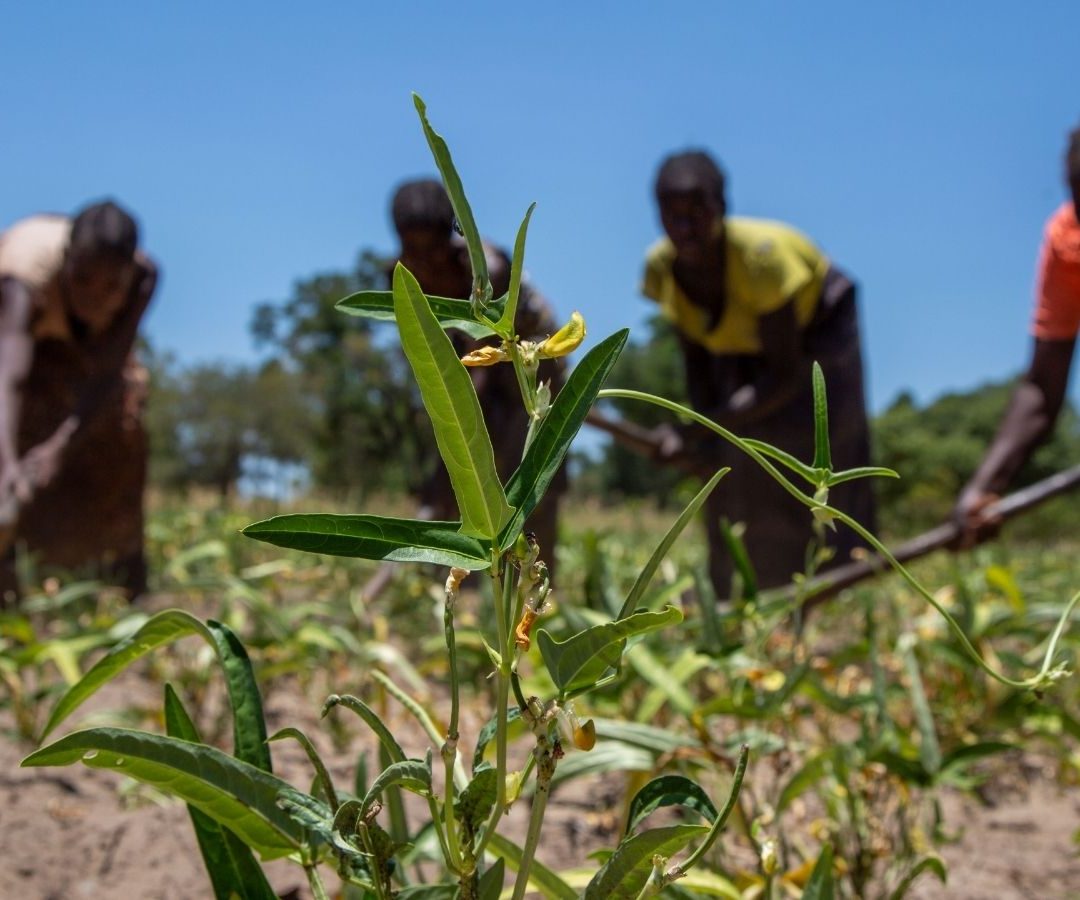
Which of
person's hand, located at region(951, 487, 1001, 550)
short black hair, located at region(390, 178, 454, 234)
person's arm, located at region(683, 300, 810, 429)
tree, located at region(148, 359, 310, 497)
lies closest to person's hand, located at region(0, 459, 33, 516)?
short black hair, located at region(390, 178, 454, 234)

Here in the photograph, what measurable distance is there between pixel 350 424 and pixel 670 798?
2361 centimetres

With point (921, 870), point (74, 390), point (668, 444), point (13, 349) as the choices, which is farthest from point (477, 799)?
point (74, 390)

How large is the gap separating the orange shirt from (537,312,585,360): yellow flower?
320 cm

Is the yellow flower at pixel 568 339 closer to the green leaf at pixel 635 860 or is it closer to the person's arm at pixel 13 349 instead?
the green leaf at pixel 635 860

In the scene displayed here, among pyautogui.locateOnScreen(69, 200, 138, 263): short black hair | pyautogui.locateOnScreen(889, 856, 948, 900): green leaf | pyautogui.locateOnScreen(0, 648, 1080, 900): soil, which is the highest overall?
pyautogui.locateOnScreen(69, 200, 138, 263): short black hair

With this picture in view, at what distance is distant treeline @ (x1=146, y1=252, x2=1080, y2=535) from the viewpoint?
21.0 metres

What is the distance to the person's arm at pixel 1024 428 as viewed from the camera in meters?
3.76

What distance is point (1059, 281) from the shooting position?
360 cm

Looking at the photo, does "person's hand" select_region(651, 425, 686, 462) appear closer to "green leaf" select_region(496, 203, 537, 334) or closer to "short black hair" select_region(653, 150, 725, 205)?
"short black hair" select_region(653, 150, 725, 205)

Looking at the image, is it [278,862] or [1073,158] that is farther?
[1073,158]

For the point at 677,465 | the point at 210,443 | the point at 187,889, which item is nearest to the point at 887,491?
the point at 677,465

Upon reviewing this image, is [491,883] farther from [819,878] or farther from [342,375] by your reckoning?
[342,375]

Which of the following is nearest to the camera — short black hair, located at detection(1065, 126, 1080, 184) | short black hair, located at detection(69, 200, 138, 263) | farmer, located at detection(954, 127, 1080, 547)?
short black hair, located at detection(1065, 126, 1080, 184)

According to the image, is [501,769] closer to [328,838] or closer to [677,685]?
[328,838]
